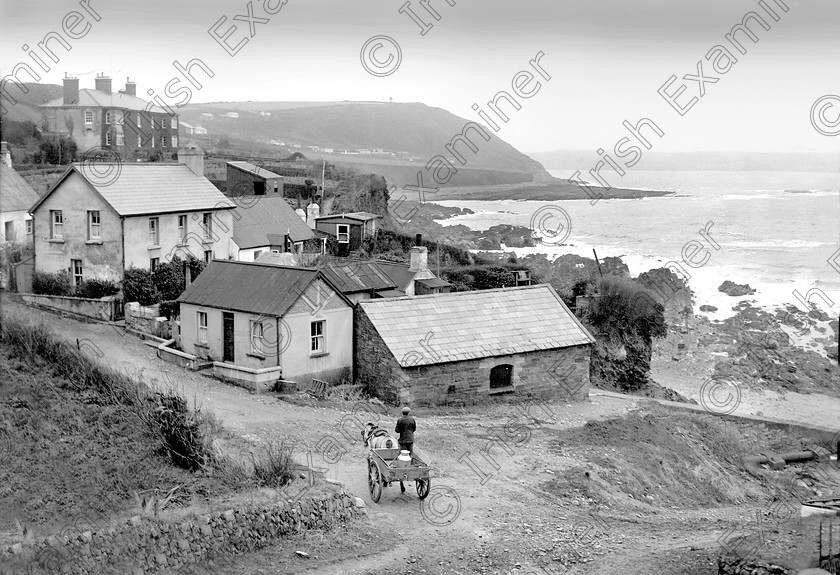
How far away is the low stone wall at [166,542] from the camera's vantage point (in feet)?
36.6

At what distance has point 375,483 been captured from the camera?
15109 mm

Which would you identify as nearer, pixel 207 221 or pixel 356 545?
pixel 356 545

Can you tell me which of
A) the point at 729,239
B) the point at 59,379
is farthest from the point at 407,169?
the point at 59,379

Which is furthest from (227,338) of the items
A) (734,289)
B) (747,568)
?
(734,289)

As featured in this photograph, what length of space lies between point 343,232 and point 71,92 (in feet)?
89.4

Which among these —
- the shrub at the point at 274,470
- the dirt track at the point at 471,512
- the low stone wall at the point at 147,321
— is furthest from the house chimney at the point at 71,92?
the shrub at the point at 274,470

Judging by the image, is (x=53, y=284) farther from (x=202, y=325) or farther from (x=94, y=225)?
(x=202, y=325)

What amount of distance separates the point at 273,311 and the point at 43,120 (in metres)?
48.3

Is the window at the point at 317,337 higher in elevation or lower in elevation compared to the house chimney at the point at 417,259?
lower

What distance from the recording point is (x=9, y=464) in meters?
14.4

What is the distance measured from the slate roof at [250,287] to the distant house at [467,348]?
1865 mm

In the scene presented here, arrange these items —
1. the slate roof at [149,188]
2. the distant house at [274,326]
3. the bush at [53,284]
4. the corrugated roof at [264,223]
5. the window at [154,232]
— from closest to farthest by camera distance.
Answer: the distant house at [274,326] → the slate roof at [149,188] → the bush at [53,284] → the window at [154,232] → the corrugated roof at [264,223]

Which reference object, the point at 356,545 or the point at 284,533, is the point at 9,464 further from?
the point at 356,545

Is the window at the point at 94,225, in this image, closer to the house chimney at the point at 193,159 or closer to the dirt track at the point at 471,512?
the house chimney at the point at 193,159
